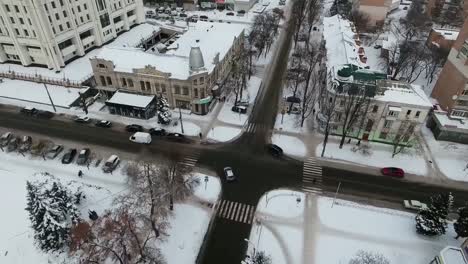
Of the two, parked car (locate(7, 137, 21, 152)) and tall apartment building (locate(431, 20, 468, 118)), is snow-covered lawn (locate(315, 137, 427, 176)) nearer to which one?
tall apartment building (locate(431, 20, 468, 118))

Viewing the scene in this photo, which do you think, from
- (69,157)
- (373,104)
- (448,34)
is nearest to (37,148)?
(69,157)

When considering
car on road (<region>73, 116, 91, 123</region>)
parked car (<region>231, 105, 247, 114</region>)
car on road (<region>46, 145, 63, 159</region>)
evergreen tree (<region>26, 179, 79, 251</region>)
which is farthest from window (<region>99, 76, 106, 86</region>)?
evergreen tree (<region>26, 179, 79, 251</region>)

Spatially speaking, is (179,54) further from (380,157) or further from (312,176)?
(380,157)

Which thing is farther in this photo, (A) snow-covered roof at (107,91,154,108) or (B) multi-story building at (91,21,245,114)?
(A) snow-covered roof at (107,91,154,108)

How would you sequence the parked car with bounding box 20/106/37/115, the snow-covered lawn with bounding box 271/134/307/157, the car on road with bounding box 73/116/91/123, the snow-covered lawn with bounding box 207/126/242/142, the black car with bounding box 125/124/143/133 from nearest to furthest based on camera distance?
the snow-covered lawn with bounding box 271/134/307/157, the snow-covered lawn with bounding box 207/126/242/142, the black car with bounding box 125/124/143/133, the car on road with bounding box 73/116/91/123, the parked car with bounding box 20/106/37/115

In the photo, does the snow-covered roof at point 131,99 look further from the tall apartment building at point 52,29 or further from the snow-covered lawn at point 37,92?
the tall apartment building at point 52,29

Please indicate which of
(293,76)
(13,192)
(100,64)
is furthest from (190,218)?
(293,76)
